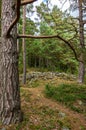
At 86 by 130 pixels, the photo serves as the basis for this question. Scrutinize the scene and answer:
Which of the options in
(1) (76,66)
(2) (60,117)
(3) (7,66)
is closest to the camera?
(3) (7,66)

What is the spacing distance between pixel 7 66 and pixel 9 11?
4.85 ft

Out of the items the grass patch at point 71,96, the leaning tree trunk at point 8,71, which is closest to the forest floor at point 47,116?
the grass patch at point 71,96

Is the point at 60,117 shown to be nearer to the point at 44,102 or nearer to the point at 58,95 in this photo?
the point at 44,102

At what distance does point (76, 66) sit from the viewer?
2053 cm

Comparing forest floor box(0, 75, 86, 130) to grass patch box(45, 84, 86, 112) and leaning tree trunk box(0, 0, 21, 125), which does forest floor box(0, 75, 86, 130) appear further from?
leaning tree trunk box(0, 0, 21, 125)

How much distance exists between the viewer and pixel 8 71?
5184mm

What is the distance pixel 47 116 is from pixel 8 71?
2173mm

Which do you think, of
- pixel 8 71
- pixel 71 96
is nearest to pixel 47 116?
pixel 8 71

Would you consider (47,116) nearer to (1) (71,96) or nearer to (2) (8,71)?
(2) (8,71)

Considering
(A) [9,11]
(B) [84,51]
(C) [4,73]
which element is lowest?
(C) [4,73]

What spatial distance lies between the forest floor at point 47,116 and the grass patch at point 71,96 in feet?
0.99

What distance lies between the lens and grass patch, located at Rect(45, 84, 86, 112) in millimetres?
7891

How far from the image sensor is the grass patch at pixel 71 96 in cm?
789

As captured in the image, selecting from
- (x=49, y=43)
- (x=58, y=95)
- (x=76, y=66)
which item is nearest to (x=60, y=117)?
(x=58, y=95)
